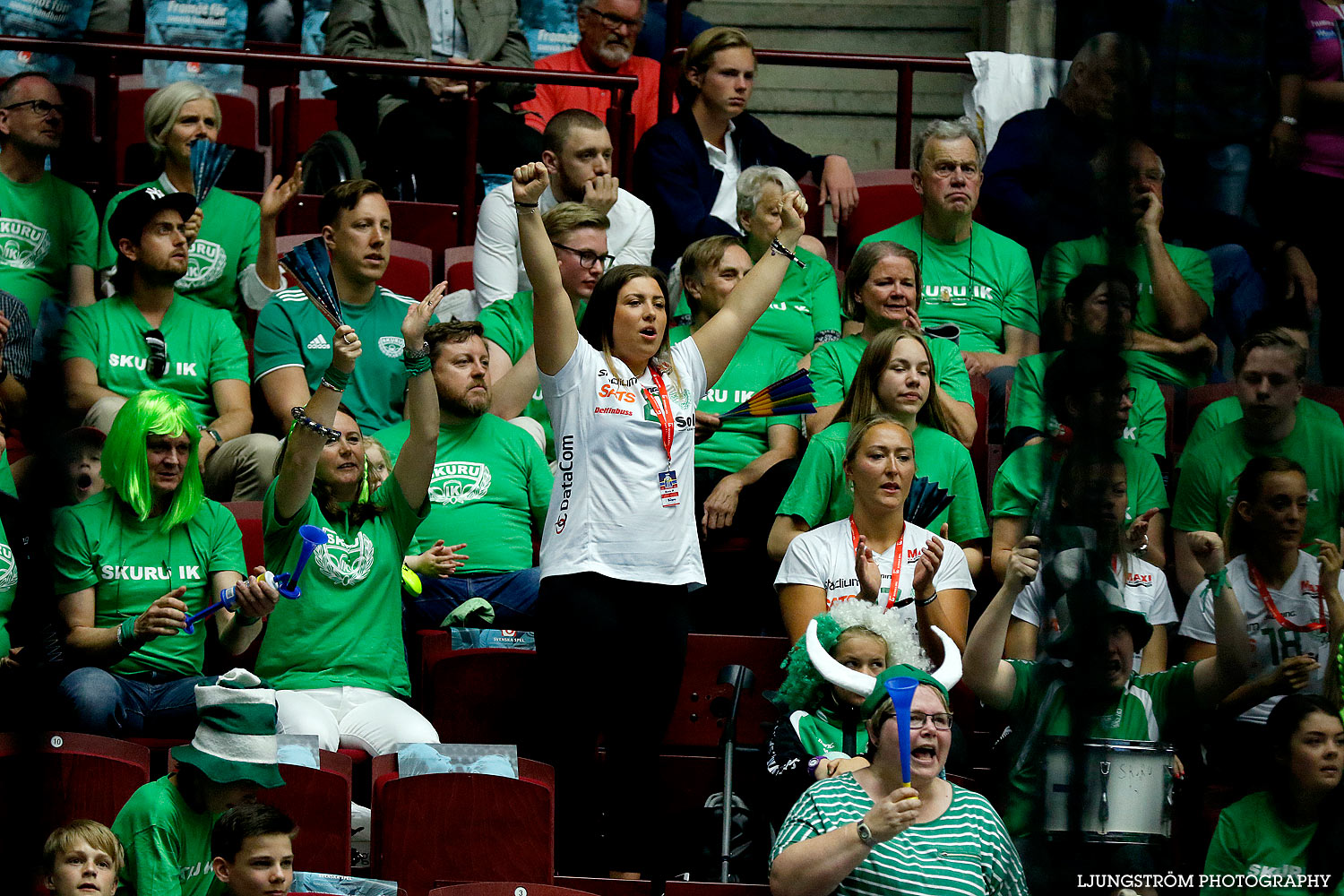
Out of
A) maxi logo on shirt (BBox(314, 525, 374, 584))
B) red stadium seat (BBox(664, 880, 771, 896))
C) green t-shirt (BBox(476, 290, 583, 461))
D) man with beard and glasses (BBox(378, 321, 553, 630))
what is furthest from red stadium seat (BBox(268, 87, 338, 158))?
red stadium seat (BBox(664, 880, 771, 896))

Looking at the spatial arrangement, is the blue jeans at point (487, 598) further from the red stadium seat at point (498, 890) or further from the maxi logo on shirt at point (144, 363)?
the red stadium seat at point (498, 890)

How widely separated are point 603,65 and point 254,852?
4552 mm

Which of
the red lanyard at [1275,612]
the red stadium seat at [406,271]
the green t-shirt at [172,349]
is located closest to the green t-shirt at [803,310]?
the red stadium seat at [406,271]

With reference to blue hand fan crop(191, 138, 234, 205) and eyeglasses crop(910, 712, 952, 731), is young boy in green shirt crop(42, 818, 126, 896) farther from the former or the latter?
blue hand fan crop(191, 138, 234, 205)

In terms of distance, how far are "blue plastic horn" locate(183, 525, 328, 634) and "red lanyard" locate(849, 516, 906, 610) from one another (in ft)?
4.47

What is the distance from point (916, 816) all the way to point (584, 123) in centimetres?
322

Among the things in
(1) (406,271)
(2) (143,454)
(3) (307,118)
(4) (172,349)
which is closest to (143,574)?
(2) (143,454)

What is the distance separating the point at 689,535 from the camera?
12.7 feet

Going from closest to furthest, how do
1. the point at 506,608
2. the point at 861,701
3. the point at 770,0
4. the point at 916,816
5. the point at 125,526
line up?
the point at 916,816, the point at 861,701, the point at 125,526, the point at 506,608, the point at 770,0

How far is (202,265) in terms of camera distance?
5750 millimetres

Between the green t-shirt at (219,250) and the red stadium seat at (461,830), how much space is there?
2630 millimetres

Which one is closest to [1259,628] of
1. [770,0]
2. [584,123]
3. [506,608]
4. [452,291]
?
[506,608]

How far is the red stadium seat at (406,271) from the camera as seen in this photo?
6090 mm

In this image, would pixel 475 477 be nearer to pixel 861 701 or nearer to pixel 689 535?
pixel 689 535
